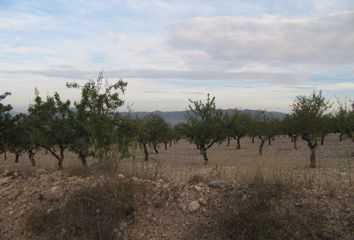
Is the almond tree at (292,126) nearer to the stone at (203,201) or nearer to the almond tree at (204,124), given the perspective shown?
the almond tree at (204,124)

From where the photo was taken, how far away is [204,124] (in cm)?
3409

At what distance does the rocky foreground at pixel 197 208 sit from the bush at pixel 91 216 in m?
0.07

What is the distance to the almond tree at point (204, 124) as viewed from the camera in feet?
111

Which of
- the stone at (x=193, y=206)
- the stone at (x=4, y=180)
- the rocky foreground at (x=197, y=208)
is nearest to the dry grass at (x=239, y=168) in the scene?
the rocky foreground at (x=197, y=208)

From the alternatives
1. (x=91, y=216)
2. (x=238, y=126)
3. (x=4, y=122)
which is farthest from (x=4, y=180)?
(x=238, y=126)

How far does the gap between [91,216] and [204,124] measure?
26.3 meters

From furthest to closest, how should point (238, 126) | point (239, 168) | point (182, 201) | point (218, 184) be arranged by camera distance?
point (238, 126), point (239, 168), point (218, 184), point (182, 201)

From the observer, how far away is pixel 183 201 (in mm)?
8328

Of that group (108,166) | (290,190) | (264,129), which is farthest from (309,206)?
(264,129)

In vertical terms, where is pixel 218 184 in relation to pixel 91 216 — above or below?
above

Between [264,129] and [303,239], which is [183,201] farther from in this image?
[264,129]

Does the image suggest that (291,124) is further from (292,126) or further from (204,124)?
(204,124)

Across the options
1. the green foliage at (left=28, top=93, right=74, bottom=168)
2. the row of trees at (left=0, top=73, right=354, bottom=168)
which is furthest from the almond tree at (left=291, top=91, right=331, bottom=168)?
the green foliage at (left=28, top=93, right=74, bottom=168)

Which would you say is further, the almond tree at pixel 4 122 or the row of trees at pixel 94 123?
the almond tree at pixel 4 122
